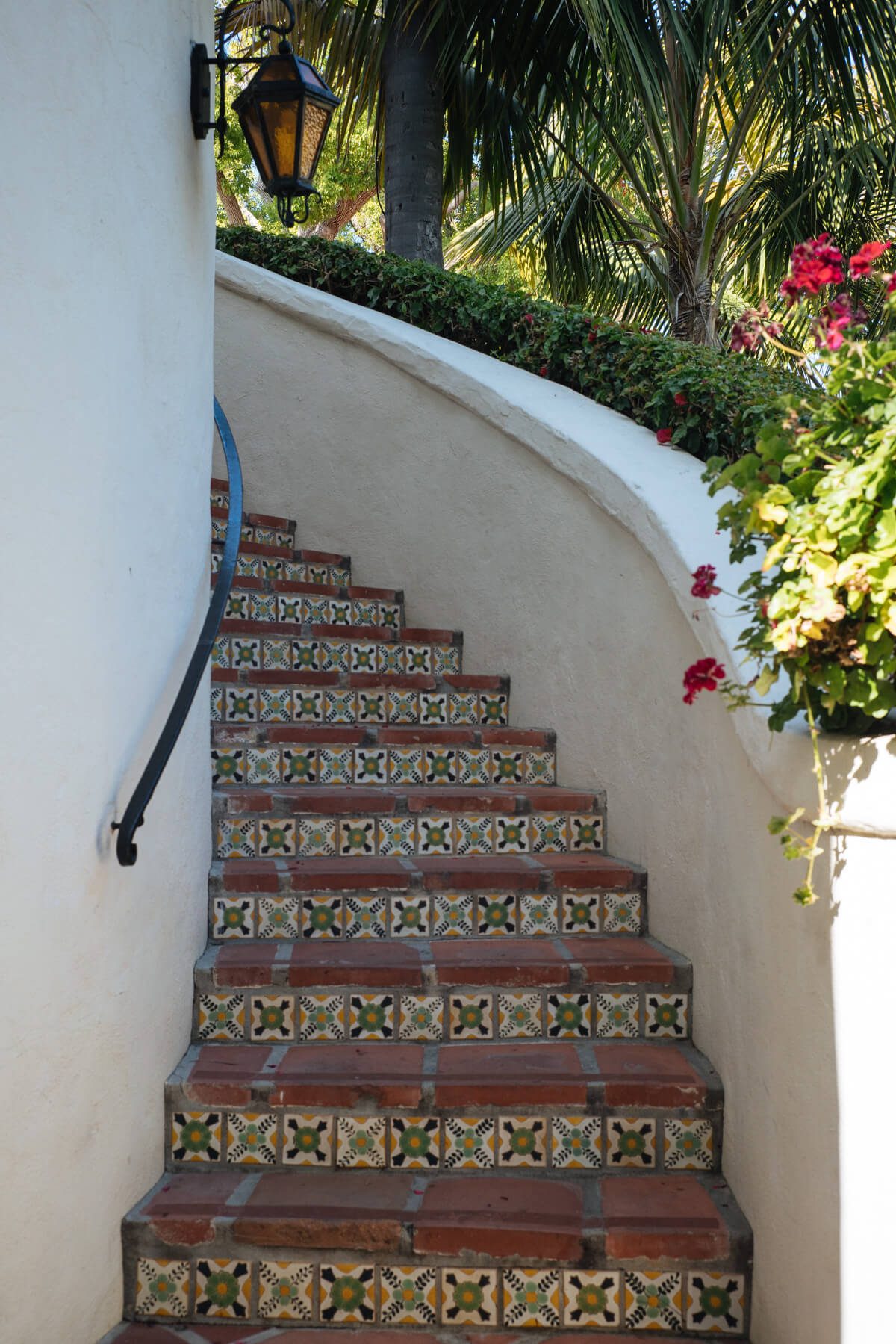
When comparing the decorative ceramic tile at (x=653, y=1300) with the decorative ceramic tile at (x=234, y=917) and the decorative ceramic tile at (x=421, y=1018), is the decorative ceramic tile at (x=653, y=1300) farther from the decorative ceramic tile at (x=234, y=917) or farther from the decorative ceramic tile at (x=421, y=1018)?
the decorative ceramic tile at (x=234, y=917)

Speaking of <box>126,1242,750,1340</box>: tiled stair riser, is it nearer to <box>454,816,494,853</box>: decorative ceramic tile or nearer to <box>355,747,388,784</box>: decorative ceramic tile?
<box>454,816,494,853</box>: decorative ceramic tile

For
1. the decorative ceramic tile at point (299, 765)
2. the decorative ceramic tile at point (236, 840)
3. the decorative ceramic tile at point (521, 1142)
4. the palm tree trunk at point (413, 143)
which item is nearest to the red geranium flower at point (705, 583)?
the decorative ceramic tile at point (521, 1142)

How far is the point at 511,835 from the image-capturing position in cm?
351

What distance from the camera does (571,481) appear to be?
3.73 metres

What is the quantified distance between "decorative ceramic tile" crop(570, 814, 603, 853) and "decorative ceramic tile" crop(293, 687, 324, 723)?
3.53 ft

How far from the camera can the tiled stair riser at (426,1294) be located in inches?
91.7

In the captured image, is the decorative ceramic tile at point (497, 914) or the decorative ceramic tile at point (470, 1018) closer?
the decorative ceramic tile at point (470, 1018)

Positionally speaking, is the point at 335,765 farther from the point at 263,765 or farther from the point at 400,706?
the point at 400,706

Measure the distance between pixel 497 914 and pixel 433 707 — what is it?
3.64 ft

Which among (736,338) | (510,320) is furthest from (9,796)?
(510,320)

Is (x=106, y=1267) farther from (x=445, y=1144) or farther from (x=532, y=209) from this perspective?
(x=532, y=209)

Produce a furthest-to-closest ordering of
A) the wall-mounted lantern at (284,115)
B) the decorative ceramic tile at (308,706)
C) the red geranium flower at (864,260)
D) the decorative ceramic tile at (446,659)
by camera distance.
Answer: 1. the decorative ceramic tile at (446,659)
2. the decorative ceramic tile at (308,706)
3. the wall-mounted lantern at (284,115)
4. the red geranium flower at (864,260)

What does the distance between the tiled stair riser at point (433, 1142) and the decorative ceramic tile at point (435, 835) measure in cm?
100

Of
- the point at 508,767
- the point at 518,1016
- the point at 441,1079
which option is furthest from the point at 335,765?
the point at 441,1079
